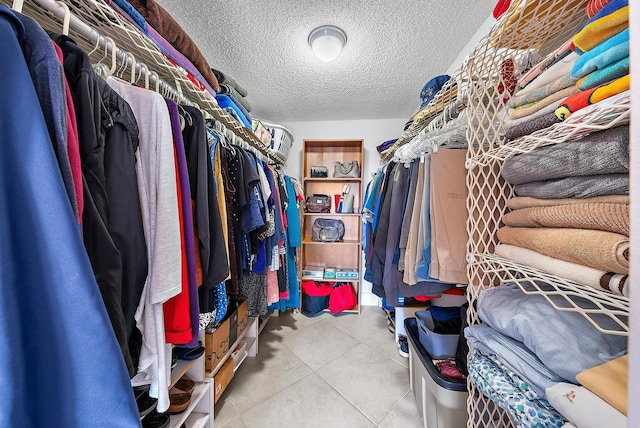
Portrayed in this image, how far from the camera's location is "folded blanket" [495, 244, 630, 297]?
1.13 feet

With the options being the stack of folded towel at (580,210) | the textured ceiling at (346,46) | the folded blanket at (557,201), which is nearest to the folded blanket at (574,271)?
the stack of folded towel at (580,210)

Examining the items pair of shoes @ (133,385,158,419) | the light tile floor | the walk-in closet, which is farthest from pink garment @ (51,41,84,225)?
the light tile floor

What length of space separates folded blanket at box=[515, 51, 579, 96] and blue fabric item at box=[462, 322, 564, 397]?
585mm

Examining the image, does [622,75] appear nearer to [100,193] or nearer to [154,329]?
[100,193]

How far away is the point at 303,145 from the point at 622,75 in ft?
7.07

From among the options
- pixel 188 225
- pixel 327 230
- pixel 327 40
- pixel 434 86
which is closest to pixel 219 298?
pixel 188 225

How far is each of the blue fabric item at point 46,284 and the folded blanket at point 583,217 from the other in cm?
77

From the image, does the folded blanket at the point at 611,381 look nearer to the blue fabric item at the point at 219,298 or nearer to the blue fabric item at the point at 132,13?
the blue fabric item at the point at 219,298

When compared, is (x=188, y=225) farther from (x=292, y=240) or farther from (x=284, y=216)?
(x=292, y=240)

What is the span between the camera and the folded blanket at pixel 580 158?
1.15ft

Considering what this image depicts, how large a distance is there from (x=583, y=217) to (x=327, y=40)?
1342mm

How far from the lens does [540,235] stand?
1.56 feet

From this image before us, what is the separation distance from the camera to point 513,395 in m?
0.46

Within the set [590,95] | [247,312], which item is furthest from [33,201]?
[247,312]
